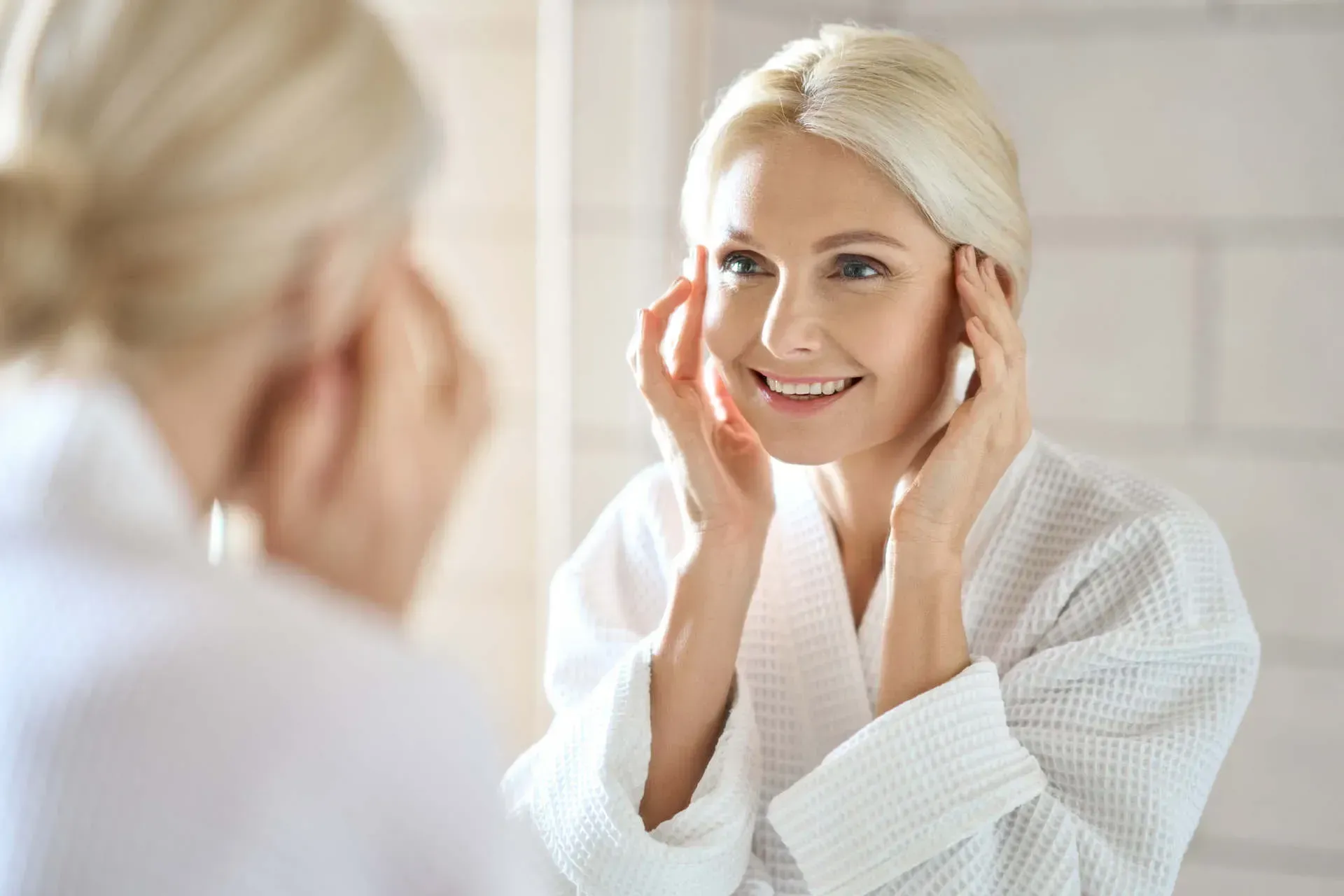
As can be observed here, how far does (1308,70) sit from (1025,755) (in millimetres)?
916

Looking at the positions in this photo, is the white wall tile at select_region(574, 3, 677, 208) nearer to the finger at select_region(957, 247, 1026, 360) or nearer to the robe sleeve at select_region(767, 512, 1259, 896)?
the finger at select_region(957, 247, 1026, 360)

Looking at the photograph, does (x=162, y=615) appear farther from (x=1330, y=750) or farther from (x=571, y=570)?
(x=1330, y=750)

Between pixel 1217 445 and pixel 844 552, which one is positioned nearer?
pixel 844 552

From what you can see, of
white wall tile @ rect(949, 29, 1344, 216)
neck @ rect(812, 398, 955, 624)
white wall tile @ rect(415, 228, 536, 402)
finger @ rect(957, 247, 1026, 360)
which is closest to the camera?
finger @ rect(957, 247, 1026, 360)

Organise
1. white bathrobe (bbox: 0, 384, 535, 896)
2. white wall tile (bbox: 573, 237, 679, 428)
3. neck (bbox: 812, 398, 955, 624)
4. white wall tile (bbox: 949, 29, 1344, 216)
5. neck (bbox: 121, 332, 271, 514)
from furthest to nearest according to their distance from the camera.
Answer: white wall tile (bbox: 573, 237, 679, 428) < white wall tile (bbox: 949, 29, 1344, 216) < neck (bbox: 812, 398, 955, 624) < neck (bbox: 121, 332, 271, 514) < white bathrobe (bbox: 0, 384, 535, 896)

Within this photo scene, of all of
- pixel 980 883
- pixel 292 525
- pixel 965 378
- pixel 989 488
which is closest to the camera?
pixel 292 525

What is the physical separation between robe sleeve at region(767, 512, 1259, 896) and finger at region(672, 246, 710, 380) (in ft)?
1.26

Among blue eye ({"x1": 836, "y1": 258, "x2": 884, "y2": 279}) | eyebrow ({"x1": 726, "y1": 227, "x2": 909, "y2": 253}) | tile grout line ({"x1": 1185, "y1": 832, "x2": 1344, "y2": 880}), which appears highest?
eyebrow ({"x1": 726, "y1": 227, "x2": 909, "y2": 253})

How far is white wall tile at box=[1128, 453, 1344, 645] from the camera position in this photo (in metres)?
1.52

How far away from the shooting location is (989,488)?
1117mm

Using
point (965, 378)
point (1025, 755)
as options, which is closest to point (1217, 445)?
point (965, 378)

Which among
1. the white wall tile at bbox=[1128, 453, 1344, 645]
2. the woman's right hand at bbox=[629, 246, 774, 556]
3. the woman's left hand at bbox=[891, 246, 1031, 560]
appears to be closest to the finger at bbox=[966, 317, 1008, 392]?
the woman's left hand at bbox=[891, 246, 1031, 560]

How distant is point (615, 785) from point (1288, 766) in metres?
0.93

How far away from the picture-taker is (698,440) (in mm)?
1192
